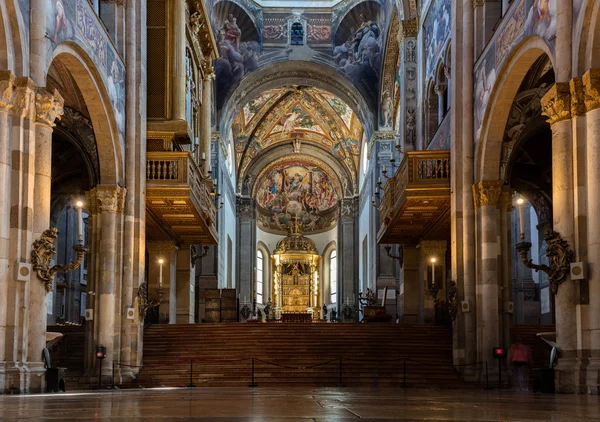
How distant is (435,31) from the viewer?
28234 mm

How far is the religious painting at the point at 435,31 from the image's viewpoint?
86.0 feet

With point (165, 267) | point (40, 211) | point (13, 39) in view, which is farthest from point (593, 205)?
point (165, 267)

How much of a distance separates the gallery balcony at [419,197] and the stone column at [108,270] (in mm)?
8252

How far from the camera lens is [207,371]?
22.8 m

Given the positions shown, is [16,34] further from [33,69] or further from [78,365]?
[78,365]

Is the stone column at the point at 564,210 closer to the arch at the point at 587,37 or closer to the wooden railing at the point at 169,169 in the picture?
the arch at the point at 587,37

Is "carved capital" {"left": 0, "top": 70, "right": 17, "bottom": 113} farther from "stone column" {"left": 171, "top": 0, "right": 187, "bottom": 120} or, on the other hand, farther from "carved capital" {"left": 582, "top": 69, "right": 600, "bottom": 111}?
"stone column" {"left": 171, "top": 0, "right": 187, "bottom": 120}

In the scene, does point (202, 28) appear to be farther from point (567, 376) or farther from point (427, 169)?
point (567, 376)

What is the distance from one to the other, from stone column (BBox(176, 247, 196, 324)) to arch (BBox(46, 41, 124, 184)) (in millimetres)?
11916

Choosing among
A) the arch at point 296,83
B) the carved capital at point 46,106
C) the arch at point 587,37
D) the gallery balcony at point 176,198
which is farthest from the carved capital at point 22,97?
the arch at point 296,83

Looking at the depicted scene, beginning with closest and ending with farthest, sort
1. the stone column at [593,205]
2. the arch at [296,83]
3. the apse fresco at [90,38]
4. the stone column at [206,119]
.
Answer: the stone column at [593,205] < the apse fresco at [90,38] < the stone column at [206,119] < the arch at [296,83]

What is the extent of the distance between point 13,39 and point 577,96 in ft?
30.8

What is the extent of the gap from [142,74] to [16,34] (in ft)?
32.1

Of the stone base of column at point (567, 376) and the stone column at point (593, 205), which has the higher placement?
the stone column at point (593, 205)
